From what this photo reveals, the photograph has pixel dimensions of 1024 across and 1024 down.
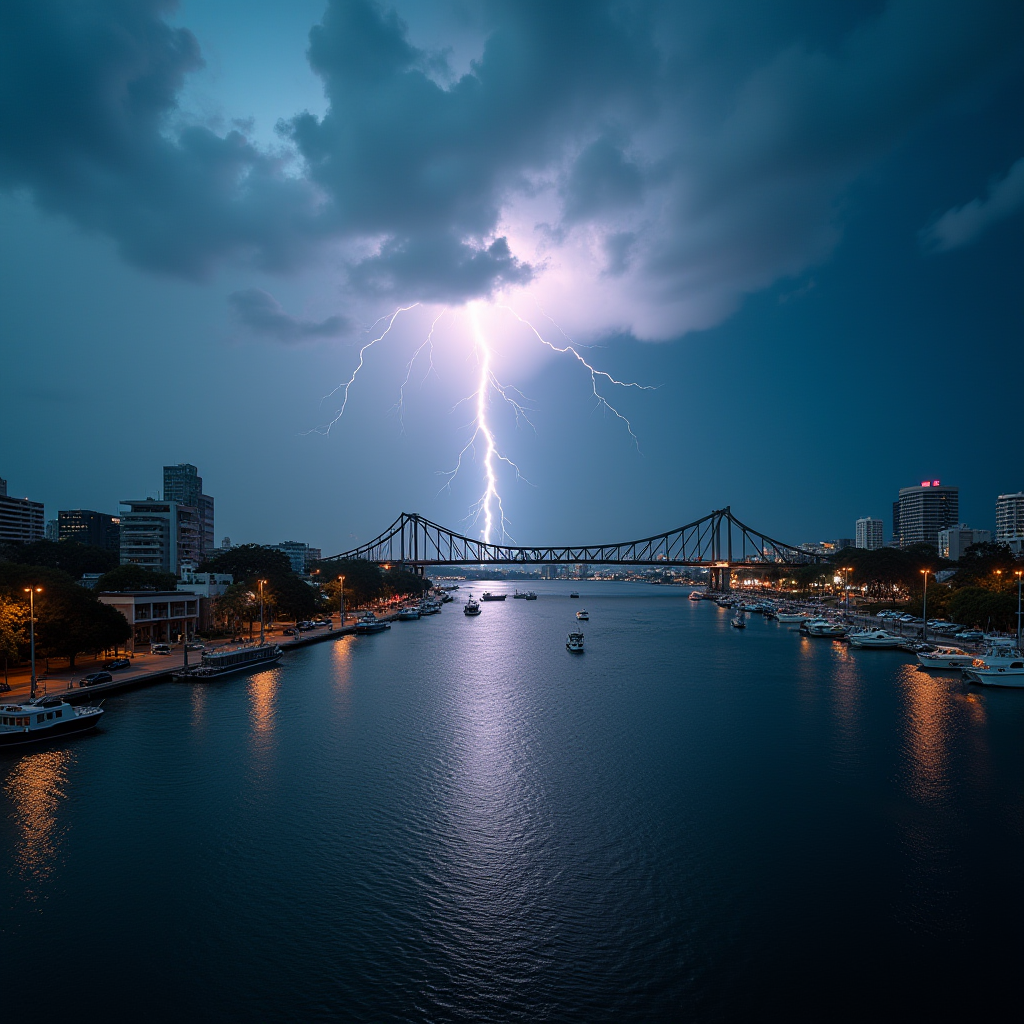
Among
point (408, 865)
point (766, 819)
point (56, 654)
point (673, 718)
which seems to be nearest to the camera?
point (408, 865)

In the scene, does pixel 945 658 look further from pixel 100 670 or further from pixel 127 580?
pixel 127 580

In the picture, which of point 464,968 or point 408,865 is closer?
point 464,968

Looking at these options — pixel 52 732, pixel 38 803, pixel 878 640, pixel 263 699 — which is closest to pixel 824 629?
pixel 878 640

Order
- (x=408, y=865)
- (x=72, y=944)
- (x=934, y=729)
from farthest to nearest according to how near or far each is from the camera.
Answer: (x=934, y=729)
(x=408, y=865)
(x=72, y=944)

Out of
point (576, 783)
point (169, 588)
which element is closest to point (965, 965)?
point (576, 783)

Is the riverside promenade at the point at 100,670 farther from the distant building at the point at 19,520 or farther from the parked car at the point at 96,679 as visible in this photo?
the distant building at the point at 19,520

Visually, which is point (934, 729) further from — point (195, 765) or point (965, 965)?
point (195, 765)

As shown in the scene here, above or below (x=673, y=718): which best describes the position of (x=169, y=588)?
above
